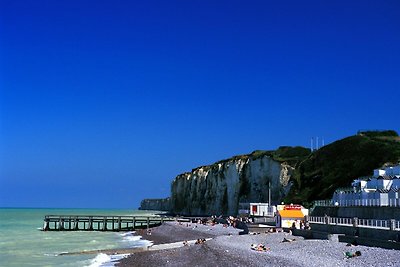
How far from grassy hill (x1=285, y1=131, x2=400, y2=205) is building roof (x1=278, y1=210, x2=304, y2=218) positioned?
20.1 m

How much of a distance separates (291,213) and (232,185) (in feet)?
168

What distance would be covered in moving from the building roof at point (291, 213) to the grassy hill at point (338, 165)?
65.9ft

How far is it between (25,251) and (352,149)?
47.6 m

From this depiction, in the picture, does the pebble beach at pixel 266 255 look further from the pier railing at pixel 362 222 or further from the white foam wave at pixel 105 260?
the pier railing at pixel 362 222

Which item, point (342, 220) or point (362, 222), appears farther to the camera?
point (342, 220)

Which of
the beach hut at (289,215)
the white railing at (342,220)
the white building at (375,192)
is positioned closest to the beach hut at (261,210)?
the white building at (375,192)

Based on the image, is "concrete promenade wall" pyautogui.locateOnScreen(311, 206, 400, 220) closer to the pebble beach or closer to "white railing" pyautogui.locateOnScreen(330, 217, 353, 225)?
"white railing" pyautogui.locateOnScreen(330, 217, 353, 225)

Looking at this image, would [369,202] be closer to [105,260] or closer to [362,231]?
[362,231]

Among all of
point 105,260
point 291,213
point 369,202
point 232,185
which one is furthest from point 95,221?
point 105,260

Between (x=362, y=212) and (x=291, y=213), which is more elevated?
(x=362, y=212)

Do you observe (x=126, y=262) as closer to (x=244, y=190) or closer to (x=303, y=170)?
(x=303, y=170)

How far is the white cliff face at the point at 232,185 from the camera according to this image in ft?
267

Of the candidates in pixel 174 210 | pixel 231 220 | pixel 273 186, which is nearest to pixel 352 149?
pixel 273 186

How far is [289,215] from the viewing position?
43344 mm
